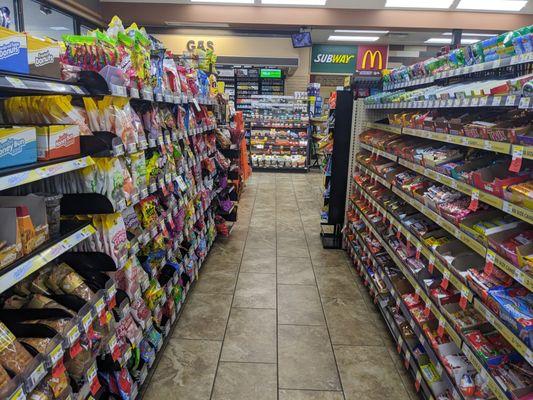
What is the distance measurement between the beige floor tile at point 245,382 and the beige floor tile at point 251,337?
0.08m

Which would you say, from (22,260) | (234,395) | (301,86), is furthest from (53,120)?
(301,86)

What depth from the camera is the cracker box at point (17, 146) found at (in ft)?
4.04

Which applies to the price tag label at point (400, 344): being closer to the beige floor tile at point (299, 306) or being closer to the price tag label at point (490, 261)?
the beige floor tile at point (299, 306)

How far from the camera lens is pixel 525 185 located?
65.4 inches

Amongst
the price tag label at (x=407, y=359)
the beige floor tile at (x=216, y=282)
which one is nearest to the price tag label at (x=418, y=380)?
the price tag label at (x=407, y=359)

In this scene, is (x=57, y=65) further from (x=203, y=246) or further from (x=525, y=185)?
(x=203, y=246)

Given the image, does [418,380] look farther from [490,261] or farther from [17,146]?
[17,146]

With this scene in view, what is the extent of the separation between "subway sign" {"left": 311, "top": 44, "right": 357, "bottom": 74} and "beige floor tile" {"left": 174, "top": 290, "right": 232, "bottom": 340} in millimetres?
10518

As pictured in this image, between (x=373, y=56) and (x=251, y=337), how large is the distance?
37.5ft

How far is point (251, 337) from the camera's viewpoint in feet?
10.1

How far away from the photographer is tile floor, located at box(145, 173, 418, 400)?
2539mm

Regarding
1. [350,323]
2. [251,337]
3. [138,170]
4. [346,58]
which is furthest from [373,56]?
[138,170]

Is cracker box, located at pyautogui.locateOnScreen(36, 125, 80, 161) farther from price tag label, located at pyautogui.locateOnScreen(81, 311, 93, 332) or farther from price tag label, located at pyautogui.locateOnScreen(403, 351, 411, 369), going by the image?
price tag label, located at pyautogui.locateOnScreen(403, 351, 411, 369)

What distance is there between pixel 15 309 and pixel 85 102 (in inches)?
39.0
